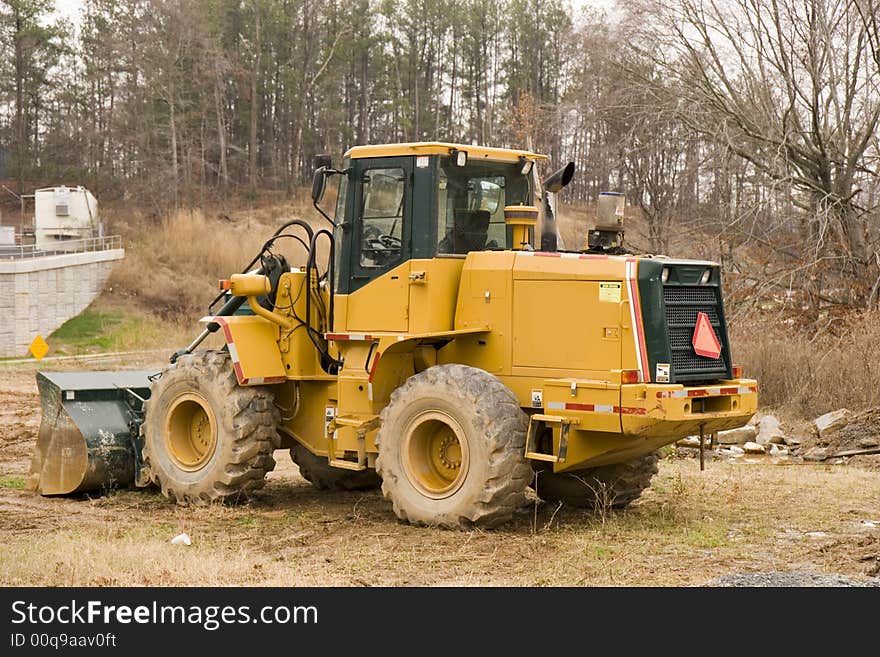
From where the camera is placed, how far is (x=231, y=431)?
34.4ft

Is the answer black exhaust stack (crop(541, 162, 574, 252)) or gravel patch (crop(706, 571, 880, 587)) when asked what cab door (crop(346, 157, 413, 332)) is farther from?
gravel patch (crop(706, 571, 880, 587))

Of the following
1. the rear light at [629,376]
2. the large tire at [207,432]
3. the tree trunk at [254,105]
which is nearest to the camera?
the rear light at [629,376]

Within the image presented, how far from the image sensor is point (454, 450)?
378 inches

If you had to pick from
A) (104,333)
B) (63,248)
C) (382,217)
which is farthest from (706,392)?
(63,248)

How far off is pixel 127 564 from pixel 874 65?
17308 mm

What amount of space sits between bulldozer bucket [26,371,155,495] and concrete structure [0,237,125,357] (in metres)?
22.3

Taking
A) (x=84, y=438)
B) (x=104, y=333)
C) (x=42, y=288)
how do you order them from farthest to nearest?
(x=104, y=333)
(x=42, y=288)
(x=84, y=438)

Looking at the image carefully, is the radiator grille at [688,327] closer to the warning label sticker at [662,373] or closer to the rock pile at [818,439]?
the warning label sticker at [662,373]

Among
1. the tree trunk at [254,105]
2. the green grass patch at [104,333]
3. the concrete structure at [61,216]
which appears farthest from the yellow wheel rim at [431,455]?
the tree trunk at [254,105]

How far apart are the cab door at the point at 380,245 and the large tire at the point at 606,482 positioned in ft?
6.27

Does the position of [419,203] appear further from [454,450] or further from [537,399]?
[454,450]

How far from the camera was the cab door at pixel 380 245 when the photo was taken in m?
9.95

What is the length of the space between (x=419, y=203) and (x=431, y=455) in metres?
2.05

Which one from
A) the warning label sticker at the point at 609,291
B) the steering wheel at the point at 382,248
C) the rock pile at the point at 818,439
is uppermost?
the steering wheel at the point at 382,248
